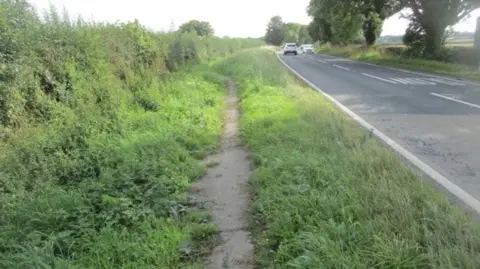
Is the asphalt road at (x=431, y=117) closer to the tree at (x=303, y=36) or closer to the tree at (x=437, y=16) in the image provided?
the tree at (x=437, y=16)

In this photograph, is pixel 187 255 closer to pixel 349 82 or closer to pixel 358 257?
pixel 358 257

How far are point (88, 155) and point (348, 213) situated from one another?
420cm

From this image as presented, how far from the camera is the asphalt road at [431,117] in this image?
5875mm

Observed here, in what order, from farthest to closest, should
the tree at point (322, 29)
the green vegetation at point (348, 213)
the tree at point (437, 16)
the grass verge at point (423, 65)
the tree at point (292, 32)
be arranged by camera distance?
the tree at point (292, 32)
the tree at point (322, 29)
the tree at point (437, 16)
the grass verge at point (423, 65)
the green vegetation at point (348, 213)

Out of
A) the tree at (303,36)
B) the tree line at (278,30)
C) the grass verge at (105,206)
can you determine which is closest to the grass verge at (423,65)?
the grass verge at (105,206)

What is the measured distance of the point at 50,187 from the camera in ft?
16.6

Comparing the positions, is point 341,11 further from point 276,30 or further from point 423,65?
point 276,30

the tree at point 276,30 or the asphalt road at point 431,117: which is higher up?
the tree at point 276,30

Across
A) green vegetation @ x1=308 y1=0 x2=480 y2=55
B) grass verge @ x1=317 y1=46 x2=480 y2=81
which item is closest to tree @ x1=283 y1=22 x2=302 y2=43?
green vegetation @ x1=308 y1=0 x2=480 y2=55

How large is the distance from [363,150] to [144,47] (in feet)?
31.8

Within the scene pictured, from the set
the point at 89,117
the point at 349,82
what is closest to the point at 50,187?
the point at 89,117

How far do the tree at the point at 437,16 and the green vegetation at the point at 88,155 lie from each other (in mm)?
22738

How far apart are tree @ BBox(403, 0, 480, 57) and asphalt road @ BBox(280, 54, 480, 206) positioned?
13.1 metres

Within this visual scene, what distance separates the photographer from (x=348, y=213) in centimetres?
391
